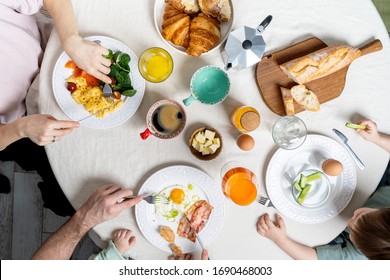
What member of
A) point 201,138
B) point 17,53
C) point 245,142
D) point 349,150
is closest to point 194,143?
point 201,138

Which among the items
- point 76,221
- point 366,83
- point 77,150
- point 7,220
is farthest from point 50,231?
point 366,83

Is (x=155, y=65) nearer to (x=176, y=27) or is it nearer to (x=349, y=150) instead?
(x=176, y=27)

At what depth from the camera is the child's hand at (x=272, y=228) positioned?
3.90ft

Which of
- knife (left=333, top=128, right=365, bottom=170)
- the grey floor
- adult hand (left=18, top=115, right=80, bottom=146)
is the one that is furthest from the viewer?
the grey floor

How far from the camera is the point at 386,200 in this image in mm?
1265

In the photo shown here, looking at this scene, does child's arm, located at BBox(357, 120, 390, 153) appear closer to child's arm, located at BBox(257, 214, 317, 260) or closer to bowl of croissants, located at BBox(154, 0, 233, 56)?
child's arm, located at BBox(257, 214, 317, 260)

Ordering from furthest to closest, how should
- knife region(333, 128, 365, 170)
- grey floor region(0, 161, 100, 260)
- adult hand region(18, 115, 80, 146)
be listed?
grey floor region(0, 161, 100, 260)
knife region(333, 128, 365, 170)
adult hand region(18, 115, 80, 146)

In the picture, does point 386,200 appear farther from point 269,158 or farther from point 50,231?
point 50,231

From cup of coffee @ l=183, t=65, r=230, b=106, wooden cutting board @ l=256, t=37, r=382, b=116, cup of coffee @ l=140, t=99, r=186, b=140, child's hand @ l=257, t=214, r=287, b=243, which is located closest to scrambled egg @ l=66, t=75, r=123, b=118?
cup of coffee @ l=140, t=99, r=186, b=140

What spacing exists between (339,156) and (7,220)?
5.03ft

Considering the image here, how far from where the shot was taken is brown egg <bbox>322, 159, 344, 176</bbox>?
118cm

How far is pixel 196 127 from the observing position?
3.98ft

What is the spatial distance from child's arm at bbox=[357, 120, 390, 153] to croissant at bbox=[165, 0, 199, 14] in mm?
643

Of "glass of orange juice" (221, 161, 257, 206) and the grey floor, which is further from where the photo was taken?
the grey floor
